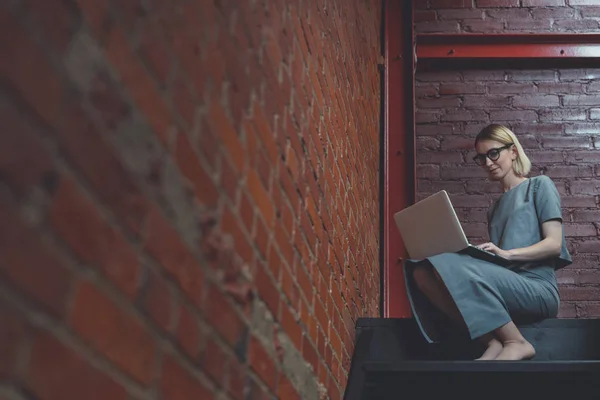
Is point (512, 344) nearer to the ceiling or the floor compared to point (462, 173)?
nearer to the floor

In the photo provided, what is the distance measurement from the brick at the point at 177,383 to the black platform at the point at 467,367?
3.93 ft

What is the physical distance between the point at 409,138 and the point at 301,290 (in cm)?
249

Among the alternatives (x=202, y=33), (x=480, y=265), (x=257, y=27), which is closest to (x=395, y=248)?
(x=480, y=265)

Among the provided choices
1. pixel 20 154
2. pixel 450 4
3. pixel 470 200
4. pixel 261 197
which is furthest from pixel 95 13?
pixel 450 4

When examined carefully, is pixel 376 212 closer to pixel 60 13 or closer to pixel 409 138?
pixel 409 138

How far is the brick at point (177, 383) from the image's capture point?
0.89 meters

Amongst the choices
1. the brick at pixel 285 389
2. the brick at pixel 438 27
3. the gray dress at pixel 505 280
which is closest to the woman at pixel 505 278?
the gray dress at pixel 505 280

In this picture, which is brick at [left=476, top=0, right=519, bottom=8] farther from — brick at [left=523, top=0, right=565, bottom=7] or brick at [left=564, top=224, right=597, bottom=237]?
brick at [left=564, top=224, right=597, bottom=237]

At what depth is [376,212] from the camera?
3.68 meters

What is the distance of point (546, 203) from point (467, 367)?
0.77 m

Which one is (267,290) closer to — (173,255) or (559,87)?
(173,255)

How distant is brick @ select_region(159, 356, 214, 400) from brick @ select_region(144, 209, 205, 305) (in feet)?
0.33

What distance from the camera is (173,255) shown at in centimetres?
94

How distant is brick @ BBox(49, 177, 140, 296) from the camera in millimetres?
689
